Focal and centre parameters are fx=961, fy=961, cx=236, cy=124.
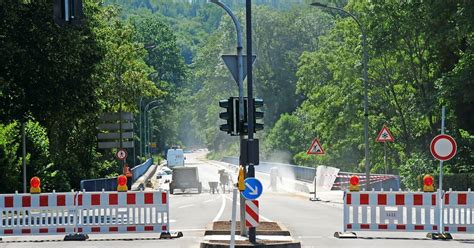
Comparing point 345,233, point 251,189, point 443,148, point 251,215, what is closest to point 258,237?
point 251,215

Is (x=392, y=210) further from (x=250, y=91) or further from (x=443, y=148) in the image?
(x=250, y=91)

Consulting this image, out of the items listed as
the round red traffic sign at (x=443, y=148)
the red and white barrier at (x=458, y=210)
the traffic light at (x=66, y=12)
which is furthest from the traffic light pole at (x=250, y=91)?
the red and white barrier at (x=458, y=210)

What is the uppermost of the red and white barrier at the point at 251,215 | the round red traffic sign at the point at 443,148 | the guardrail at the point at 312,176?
the round red traffic sign at the point at 443,148

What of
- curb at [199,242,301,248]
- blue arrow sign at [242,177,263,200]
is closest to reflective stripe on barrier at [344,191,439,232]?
curb at [199,242,301,248]

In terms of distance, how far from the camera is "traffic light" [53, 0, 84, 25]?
1847 cm

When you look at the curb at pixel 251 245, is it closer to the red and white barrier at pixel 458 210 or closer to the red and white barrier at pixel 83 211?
the red and white barrier at pixel 83 211

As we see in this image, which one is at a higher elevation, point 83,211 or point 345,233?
point 83,211

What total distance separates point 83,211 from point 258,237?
4.42m

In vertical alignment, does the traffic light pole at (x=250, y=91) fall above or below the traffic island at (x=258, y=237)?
above

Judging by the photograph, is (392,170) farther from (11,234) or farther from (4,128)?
(11,234)

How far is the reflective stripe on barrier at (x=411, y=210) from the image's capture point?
21672 mm

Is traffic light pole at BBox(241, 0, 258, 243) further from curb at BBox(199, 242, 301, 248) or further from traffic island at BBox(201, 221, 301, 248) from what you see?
curb at BBox(199, 242, 301, 248)

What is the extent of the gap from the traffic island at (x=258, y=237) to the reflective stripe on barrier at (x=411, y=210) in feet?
6.26

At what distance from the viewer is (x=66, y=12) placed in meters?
18.5
